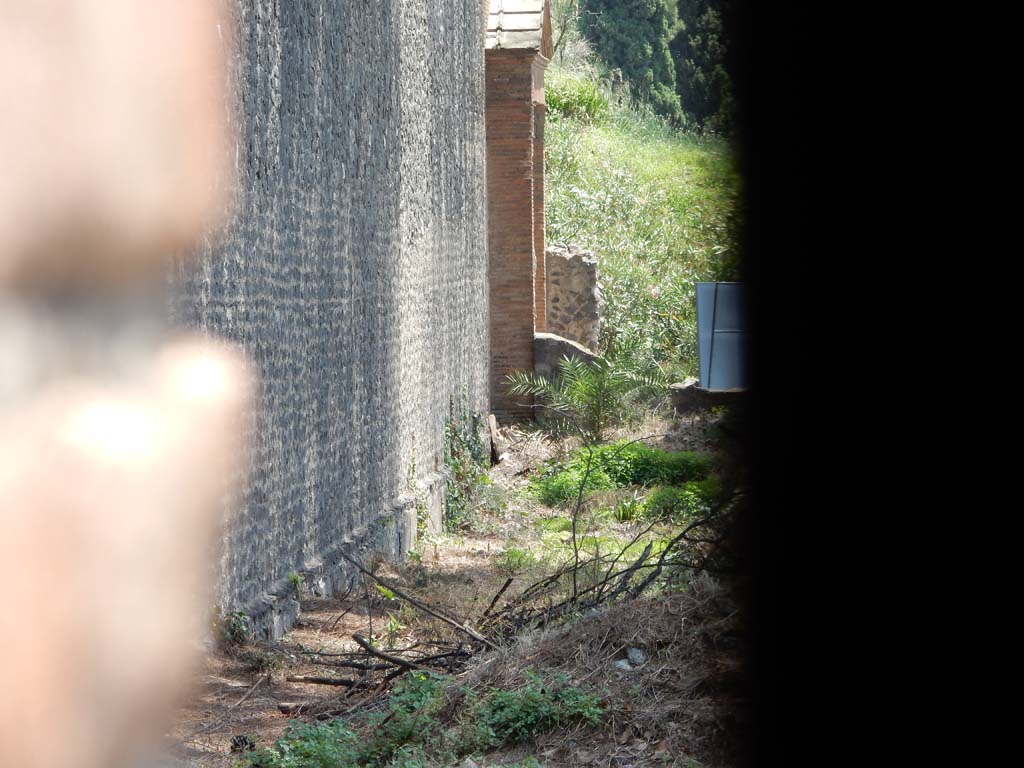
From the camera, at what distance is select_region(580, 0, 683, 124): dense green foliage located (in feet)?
115

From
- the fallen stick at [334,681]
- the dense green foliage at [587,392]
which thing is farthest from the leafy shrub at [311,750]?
the dense green foliage at [587,392]

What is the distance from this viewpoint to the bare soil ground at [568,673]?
3.92 meters

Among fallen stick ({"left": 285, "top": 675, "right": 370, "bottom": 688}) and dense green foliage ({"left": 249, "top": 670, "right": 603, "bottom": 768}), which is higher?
dense green foliage ({"left": 249, "top": 670, "right": 603, "bottom": 768})

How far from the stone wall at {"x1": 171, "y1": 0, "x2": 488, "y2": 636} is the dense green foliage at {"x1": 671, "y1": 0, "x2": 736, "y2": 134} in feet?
10.5

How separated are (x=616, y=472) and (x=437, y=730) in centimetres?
830

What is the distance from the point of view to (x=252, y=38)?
5695mm

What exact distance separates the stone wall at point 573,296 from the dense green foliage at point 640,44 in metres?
18.0

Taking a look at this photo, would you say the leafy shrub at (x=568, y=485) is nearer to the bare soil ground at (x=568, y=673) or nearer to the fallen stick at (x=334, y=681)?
the bare soil ground at (x=568, y=673)

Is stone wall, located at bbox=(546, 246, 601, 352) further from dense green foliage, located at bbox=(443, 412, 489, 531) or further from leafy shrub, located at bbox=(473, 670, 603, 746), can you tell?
leafy shrub, located at bbox=(473, 670, 603, 746)

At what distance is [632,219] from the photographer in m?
25.2

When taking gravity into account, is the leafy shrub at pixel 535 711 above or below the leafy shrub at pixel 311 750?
above

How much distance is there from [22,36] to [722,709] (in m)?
3.08

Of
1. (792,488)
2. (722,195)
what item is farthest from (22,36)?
(792,488)

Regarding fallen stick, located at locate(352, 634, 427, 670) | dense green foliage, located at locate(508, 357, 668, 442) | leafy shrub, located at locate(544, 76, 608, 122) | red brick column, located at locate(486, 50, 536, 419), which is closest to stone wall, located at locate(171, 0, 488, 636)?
fallen stick, located at locate(352, 634, 427, 670)
